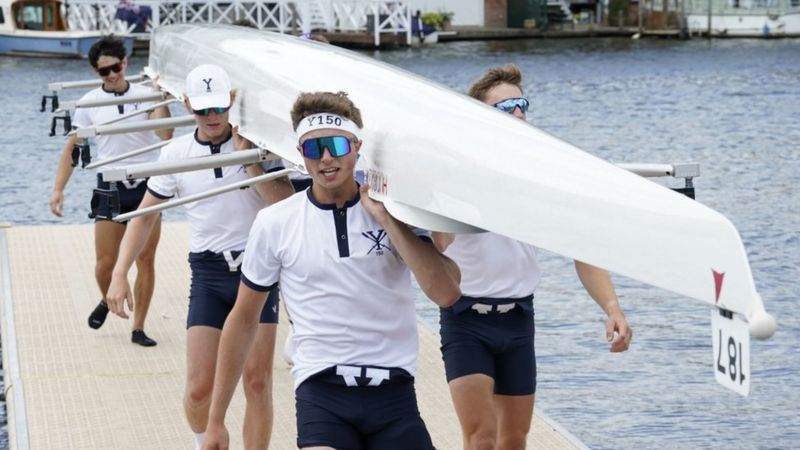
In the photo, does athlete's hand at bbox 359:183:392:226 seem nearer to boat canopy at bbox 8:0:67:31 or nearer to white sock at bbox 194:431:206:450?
white sock at bbox 194:431:206:450

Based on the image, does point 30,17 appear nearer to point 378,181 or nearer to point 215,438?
point 215,438

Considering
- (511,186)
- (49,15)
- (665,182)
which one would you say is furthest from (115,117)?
(49,15)

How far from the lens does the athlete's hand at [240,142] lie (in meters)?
8.24

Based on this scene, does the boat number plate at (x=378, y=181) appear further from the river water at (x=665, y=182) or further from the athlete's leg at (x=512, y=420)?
the river water at (x=665, y=182)

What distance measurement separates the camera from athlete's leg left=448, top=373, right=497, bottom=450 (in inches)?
271

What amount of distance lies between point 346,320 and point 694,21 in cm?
7161

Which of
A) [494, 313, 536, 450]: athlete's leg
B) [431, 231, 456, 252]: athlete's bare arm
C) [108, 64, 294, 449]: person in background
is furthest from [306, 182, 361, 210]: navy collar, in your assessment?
[108, 64, 294, 449]: person in background

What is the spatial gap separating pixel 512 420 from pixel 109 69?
5.20 metres

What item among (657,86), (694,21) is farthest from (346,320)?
(694,21)

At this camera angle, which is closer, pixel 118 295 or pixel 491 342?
pixel 491 342

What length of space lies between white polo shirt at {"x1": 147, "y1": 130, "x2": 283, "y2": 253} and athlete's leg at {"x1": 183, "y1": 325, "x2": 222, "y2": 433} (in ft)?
1.42

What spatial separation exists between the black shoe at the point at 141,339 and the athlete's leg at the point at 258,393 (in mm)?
3730

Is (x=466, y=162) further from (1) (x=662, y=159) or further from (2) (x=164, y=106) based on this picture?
(1) (x=662, y=159)

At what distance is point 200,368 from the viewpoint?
8070mm
